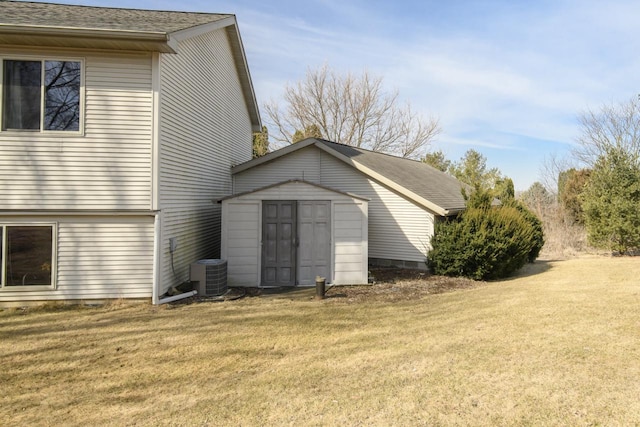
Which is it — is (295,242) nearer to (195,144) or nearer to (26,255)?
(195,144)

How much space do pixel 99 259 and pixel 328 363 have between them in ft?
19.2

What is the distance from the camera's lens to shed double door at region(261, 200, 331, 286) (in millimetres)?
10508

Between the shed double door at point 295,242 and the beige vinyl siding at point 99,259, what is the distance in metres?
3.11

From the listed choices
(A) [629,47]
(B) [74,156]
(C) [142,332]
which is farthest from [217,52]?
(A) [629,47]

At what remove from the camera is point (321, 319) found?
7.36 metres

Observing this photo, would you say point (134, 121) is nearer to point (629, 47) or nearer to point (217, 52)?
point (217, 52)

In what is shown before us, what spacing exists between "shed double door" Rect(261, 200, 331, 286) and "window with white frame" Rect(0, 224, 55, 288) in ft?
15.9

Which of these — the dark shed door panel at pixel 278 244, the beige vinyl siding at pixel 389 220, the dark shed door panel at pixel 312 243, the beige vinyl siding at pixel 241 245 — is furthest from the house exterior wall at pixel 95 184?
the beige vinyl siding at pixel 389 220

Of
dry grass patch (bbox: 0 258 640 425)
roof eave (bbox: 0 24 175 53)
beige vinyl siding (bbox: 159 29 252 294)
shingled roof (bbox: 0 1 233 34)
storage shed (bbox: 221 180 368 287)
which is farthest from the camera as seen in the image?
storage shed (bbox: 221 180 368 287)

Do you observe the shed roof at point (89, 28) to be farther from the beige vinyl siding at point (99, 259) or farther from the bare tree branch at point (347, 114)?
the bare tree branch at point (347, 114)

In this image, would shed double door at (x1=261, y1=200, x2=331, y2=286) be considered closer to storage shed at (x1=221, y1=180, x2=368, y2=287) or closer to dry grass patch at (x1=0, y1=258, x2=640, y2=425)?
storage shed at (x1=221, y1=180, x2=368, y2=287)

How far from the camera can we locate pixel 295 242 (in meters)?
10.5

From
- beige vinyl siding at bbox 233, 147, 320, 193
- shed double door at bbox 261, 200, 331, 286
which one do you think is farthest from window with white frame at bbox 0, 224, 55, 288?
beige vinyl siding at bbox 233, 147, 320, 193

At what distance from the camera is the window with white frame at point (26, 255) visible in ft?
25.9
